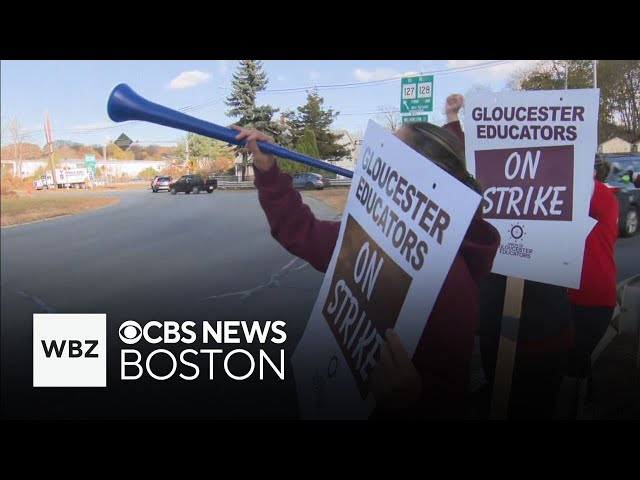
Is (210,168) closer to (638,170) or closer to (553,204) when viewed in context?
(553,204)

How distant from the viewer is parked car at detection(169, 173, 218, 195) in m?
1.81

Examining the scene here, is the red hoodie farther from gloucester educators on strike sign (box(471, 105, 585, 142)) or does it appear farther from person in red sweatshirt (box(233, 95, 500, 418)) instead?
gloucester educators on strike sign (box(471, 105, 585, 142))

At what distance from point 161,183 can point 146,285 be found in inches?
14.9

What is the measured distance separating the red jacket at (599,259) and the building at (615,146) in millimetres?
184

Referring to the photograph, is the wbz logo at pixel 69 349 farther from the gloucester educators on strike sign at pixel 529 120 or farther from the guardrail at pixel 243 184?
the gloucester educators on strike sign at pixel 529 120

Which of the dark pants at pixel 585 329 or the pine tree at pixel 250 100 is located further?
the dark pants at pixel 585 329

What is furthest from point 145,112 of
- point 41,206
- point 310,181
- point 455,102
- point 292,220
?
point 455,102

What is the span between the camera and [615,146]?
2.28 m

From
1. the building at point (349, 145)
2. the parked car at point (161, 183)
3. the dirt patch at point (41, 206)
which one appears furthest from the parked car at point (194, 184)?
the building at point (349, 145)

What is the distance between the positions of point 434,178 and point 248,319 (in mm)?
1133

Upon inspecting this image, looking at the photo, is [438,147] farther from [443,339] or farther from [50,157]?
[50,157]

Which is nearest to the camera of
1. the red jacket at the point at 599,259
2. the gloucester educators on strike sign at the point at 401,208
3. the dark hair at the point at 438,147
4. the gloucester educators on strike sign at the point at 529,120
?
the gloucester educators on strike sign at the point at 401,208

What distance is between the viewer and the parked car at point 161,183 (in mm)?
1814

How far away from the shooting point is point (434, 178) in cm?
82
